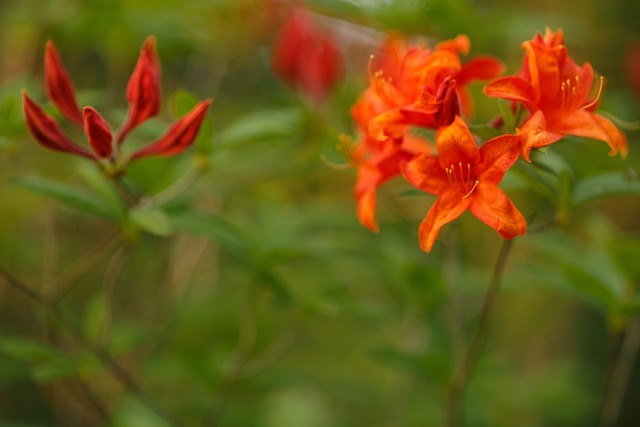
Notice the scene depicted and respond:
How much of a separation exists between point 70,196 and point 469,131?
0.55 meters

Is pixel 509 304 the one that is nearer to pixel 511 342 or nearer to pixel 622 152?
pixel 511 342

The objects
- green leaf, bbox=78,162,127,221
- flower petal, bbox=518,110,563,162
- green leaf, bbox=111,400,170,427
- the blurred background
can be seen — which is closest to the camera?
flower petal, bbox=518,110,563,162

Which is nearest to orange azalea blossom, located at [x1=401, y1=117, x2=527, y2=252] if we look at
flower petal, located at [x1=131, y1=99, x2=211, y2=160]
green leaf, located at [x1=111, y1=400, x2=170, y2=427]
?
flower petal, located at [x1=131, y1=99, x2=211, y2=160]

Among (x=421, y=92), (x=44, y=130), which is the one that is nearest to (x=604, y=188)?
(x=421, y=92)

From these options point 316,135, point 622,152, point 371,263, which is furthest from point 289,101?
point 622,152

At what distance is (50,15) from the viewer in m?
1.57

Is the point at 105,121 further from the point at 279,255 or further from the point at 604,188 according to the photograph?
the point at 604,188

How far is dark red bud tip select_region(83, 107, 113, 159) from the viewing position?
0.84 metres

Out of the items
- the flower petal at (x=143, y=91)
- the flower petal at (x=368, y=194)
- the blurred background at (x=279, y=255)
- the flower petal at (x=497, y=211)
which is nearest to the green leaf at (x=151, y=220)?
the blurred background at (x=279, y=255)

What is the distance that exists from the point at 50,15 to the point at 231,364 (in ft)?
2.93

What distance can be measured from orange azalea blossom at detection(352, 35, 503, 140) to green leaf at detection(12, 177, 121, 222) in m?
0.39

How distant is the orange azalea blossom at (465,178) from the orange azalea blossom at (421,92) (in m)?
0.03

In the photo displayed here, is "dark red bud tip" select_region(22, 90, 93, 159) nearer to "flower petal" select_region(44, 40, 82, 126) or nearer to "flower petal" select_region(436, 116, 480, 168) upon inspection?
"flower petal" select_region(44, 40, 82, 126)

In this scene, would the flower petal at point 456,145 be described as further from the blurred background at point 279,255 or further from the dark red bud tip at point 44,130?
the dark red bud tip at point 44,130
